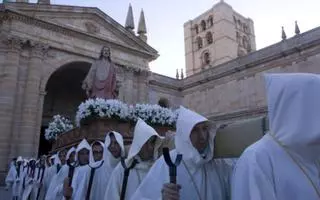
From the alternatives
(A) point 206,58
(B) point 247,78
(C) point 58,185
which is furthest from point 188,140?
(A) point 206,58

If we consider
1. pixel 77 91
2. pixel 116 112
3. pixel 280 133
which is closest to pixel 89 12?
pixel 77 91

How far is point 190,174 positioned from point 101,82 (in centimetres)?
853

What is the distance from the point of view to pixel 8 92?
17.5m

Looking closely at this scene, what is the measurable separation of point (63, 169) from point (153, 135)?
3.58 m

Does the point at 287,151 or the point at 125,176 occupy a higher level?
the point at 287,151

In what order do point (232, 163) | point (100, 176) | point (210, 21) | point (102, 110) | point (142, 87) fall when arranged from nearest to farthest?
point (232, 163)
point (100, 176)
point (102, 110)
point (142, 87)
point (210, 21)

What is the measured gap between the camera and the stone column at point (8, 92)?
54.7ft

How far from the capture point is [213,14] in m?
42.8

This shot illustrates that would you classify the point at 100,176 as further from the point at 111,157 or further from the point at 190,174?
the point at 190,174

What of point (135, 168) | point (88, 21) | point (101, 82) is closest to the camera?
point (135, 168)

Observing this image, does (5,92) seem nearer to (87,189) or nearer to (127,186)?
(87,189)

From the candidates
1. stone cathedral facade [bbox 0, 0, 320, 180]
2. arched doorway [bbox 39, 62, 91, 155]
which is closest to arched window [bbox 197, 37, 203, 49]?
stone cathedral facade [bbox 0, 0, 320, 180]

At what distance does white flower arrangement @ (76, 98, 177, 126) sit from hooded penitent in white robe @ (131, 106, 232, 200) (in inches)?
230

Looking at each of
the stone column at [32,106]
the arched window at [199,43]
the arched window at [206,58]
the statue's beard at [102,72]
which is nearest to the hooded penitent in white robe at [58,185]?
the statue's beard at [102,72]
